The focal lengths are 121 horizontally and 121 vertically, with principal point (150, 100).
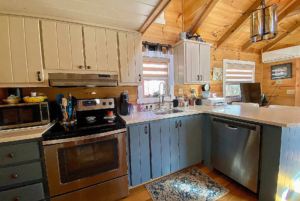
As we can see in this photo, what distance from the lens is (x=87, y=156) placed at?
4.32ft

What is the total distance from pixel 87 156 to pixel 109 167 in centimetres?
28

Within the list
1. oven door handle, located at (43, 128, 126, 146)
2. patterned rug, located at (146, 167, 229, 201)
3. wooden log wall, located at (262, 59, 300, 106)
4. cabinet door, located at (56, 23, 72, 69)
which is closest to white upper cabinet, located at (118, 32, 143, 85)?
cabinet door, located at (56, 23, 72, 69)

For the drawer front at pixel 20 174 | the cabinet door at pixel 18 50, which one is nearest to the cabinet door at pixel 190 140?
the drawer front at pixel 20 174

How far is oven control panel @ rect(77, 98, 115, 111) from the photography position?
1.69 m

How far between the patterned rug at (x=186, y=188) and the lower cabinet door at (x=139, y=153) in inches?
8.7

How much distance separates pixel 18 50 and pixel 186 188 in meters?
2.60

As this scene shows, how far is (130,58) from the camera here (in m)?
1.80

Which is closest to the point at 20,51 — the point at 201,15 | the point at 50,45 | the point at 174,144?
the point at 50,45

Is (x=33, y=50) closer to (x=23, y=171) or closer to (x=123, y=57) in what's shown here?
(x=123, y=57)

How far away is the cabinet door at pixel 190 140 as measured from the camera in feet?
6.01

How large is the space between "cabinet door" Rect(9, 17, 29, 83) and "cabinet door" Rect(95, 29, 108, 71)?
0.75 m

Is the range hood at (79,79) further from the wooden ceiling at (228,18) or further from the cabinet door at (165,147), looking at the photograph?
the wooden ceiling at (228,18)

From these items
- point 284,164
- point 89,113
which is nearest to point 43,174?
point 89,113

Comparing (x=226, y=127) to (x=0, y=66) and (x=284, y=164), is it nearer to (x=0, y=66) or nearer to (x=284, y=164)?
(x=284, y=164)
